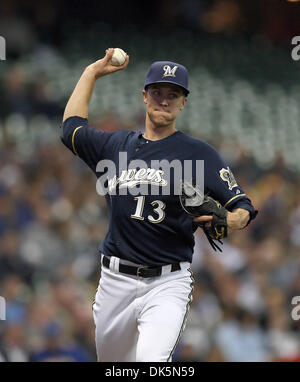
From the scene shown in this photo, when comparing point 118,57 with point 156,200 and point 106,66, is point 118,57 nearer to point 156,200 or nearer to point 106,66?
point 106,66

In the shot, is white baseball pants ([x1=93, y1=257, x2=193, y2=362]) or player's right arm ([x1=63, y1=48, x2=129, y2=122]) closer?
white baseball pants ([x1=93, y1=257, x2=193, y2=362])

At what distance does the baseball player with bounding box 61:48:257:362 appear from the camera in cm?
371

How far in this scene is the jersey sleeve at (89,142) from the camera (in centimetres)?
404

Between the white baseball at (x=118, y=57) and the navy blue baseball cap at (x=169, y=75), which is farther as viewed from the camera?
the white baseball at (x=118, y=57)

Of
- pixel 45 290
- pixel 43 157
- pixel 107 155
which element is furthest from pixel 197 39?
pixel 107 155

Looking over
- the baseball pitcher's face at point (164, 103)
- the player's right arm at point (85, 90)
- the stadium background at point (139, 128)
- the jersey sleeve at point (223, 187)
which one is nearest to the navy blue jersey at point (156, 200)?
the jersey sleeve at point (223, 187)

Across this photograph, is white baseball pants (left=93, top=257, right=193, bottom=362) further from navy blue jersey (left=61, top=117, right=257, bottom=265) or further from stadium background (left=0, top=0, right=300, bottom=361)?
stadium background (left=0, top=0, right=300, bottom=361)

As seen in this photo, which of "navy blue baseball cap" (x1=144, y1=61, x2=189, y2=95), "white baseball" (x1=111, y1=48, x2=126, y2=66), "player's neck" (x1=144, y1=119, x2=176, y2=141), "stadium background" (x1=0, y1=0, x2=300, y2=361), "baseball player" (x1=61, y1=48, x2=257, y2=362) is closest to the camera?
"baseball player" (x1=61, y1=48, x2=257, y2=362)

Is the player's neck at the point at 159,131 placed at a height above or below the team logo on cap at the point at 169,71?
below

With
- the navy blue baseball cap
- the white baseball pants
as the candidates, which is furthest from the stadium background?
the navy blue baseball cap

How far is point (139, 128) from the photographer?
359 inches

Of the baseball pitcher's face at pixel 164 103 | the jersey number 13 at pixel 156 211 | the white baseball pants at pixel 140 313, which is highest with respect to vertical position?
the baseball pitcher's face at pixel 164 103

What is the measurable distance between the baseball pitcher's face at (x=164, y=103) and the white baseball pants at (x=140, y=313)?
73 cm

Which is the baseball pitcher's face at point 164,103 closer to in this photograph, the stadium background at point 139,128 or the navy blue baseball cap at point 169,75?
the navy blue baseball cap at point 169,75
